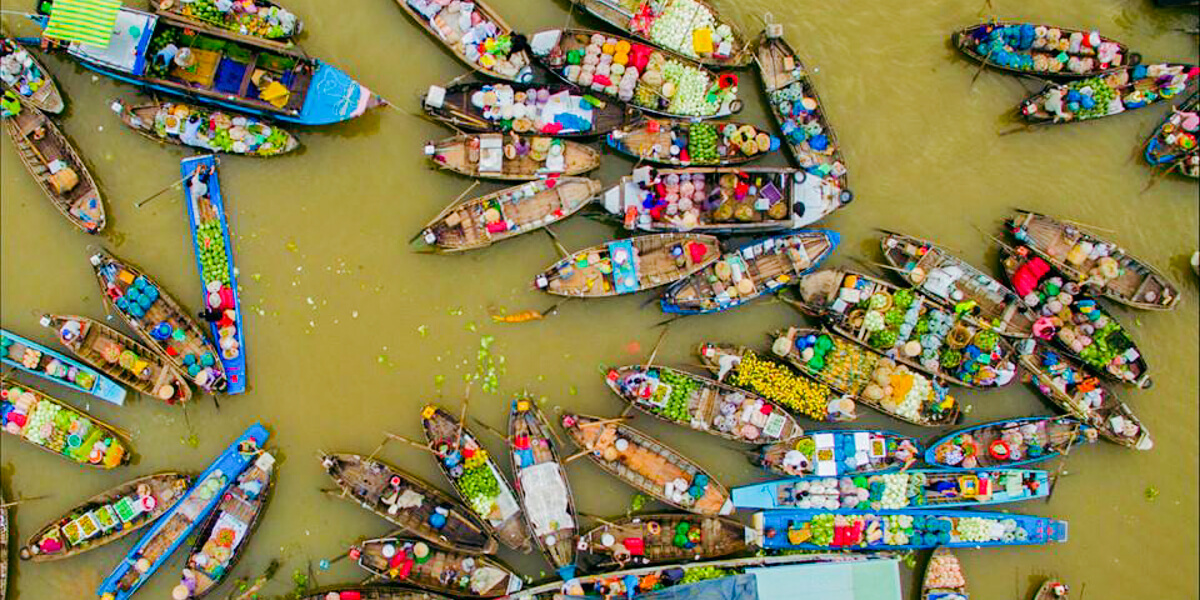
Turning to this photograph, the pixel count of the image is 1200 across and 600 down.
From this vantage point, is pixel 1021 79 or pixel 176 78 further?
pixel 1021 79

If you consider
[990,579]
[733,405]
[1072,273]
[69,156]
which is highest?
[1072,273]

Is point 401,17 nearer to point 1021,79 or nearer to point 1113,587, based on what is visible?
point 1021,79

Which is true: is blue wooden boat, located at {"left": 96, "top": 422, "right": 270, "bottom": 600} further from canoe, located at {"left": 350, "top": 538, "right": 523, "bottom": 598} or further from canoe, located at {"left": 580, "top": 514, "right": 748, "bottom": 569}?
canoe, located at {"left": 580, "top": 514, "right": 748, "bottom": 569}

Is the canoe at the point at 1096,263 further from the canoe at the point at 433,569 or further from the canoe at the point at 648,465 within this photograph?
the canoe at the point at 433,569

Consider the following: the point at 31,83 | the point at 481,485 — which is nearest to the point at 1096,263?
the point at 481,485

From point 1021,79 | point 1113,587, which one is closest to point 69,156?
point 1021,79

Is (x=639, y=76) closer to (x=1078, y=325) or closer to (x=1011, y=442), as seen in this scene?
(x=1078, y=325)

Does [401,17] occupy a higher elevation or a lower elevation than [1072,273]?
higher
